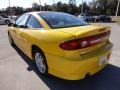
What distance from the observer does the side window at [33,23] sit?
4.47 metres

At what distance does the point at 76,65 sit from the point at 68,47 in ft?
1.15

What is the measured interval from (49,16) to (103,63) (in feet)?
5.67

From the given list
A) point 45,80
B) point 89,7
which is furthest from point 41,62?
point 89,7

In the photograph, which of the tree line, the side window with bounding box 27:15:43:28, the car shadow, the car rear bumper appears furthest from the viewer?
the tree line

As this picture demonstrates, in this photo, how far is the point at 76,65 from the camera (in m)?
3.39

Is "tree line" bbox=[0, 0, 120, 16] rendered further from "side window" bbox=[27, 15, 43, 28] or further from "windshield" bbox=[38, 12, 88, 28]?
"windshield" bbox=[38, 12, 88, 28]

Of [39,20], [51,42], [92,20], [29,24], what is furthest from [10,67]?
[92,20]

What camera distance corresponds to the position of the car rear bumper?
134 inches

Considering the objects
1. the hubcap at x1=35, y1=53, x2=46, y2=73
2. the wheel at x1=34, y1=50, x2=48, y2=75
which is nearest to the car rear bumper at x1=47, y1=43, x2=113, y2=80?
the wheel at x1=34, y1=50, x2=48, y2=75

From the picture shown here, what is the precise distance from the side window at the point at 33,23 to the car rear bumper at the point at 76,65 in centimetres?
99

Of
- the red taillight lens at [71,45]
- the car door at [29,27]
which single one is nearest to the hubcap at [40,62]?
the car door at [29,27]

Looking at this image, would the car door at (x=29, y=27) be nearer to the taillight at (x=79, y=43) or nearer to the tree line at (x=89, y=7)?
the taillight at (x=79, y=43)

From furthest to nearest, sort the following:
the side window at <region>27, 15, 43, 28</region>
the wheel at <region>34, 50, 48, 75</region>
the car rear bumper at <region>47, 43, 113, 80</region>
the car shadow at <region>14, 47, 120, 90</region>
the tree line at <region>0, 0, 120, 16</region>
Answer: the tree line at <region>0, 0, 120, 16</region> < the side window at <region>27, 15, 43, 28</region> < the wheel at <region>34, 50, 48, 75</region> < the car shadow at <region>14, 47, 120, 90</region> < the car rear bumper at <region>47, 43, 113, 80</region>

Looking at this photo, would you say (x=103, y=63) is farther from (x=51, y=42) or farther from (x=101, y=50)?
(x=51, y=42)
